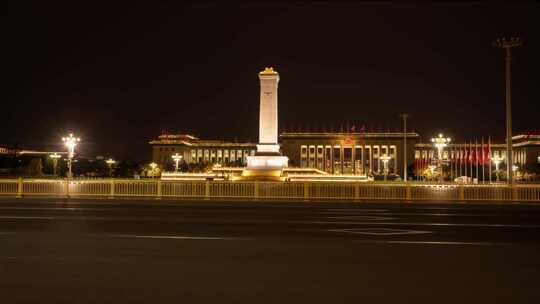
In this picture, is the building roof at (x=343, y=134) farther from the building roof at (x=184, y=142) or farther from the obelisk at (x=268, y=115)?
the obelisk at (x=268, y=115)

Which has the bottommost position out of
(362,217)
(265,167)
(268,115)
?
(362,217)

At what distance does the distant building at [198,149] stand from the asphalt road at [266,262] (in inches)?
4215

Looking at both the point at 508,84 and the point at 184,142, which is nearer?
the point at 508,84

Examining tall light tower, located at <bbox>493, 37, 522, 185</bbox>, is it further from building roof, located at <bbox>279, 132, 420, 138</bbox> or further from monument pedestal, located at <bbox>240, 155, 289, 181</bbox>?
building roof, located at <bbox>279, 132, 420, 138</bbox>

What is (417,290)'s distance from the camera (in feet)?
23.3

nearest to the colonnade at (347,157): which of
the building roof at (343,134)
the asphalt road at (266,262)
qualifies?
the building roof at (343,134)

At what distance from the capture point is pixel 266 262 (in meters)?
8.94

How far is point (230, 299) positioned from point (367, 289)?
6.91 feet

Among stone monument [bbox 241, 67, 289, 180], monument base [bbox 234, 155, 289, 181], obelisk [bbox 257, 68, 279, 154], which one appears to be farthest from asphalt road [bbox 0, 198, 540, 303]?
obelisk [bbox 257, 68, 279, 154]

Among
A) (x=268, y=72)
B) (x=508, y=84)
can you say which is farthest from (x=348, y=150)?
(x=508, y=84)

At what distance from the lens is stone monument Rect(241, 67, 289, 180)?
48688mm

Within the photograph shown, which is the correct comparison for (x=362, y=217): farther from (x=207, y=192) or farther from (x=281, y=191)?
(x=207, y=192)

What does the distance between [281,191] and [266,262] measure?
17.8m

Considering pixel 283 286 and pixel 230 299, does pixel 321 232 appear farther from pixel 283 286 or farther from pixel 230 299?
pixel 230 299
